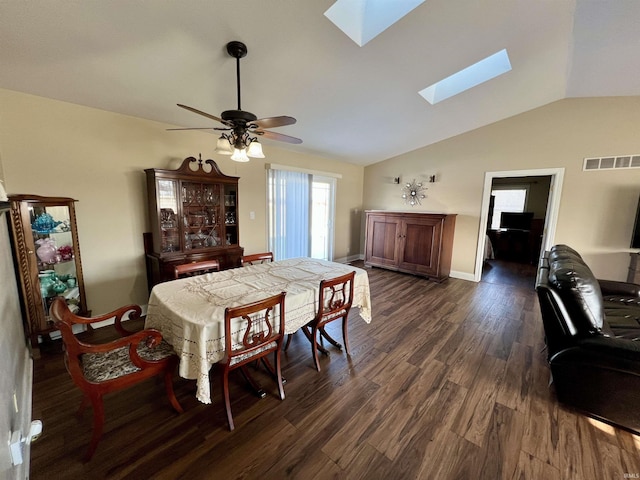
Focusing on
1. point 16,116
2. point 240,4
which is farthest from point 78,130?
point 240,4

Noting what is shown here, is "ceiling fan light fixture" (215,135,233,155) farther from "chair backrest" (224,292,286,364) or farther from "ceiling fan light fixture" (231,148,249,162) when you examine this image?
"chair backrest" (224,292,286,364)

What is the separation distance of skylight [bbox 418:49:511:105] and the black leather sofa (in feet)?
7.52

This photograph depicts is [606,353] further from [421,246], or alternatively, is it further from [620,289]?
[421,246]

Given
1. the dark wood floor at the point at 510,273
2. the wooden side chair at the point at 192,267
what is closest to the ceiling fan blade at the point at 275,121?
the wooden side chair at the point at 192,267

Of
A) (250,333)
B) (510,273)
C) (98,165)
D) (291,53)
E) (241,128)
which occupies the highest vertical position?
(291,53)

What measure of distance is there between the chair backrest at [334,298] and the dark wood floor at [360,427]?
472mm

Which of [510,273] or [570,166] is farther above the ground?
[570,166]

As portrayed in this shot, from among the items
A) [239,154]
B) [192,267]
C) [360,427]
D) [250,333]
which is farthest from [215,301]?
[360,427]

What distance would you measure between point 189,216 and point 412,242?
147 inches

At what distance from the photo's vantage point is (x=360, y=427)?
1.60 metres

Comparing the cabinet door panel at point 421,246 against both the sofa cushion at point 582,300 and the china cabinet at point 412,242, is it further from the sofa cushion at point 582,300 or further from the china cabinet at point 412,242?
the sofa cushion at point 582,300

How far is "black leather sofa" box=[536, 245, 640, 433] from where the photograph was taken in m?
1.51

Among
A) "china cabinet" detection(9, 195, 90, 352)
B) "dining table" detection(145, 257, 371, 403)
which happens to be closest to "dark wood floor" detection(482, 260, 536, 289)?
"dining table" detection(145, 257, 371, 403)

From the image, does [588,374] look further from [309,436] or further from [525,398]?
[309,436]
